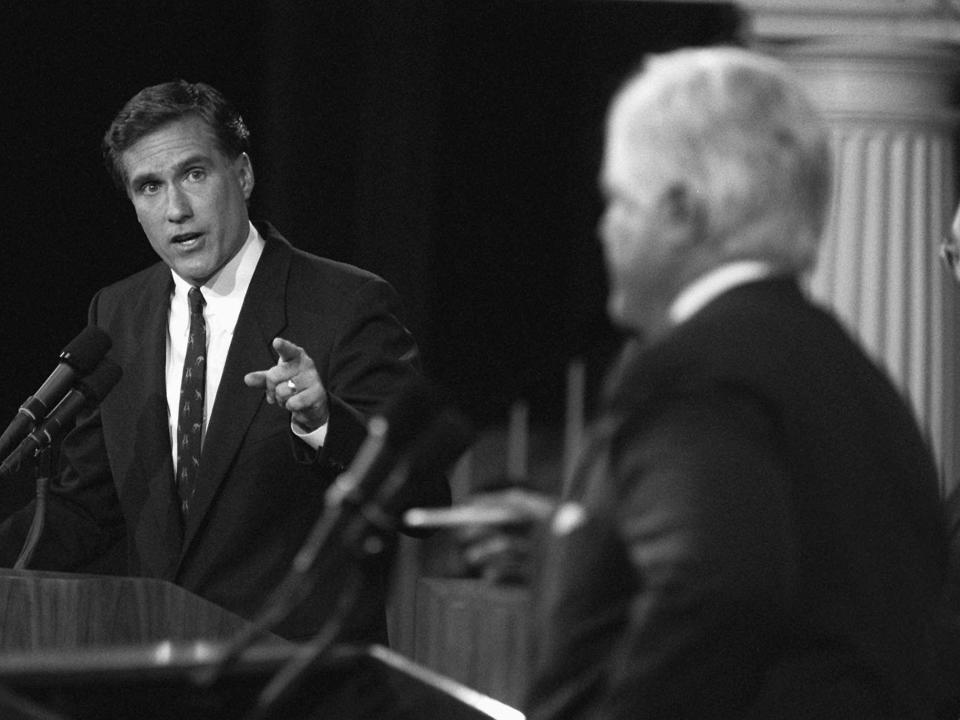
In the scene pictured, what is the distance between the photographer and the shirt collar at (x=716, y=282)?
60.6 inches

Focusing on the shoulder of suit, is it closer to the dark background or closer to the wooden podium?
the wooden podium

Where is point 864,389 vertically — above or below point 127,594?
above

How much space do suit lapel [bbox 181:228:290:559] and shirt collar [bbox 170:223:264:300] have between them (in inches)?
0.8

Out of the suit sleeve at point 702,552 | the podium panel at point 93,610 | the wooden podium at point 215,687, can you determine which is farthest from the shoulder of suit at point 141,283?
the suit sleeve at point 702,552

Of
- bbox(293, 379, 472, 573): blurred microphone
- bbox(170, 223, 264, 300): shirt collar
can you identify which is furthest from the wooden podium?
bbox(170, 223, 264, 300): shirt collar

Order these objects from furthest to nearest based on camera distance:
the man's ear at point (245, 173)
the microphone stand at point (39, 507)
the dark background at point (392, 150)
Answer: the dark background at point (392, 150) < the man's ear at point (245, 173) < the microphone stand at point (39, 507)

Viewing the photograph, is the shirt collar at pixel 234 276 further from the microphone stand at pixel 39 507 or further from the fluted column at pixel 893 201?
the fluted column at pixel 893 201

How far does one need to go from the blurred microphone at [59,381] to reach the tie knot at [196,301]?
7.9 inches

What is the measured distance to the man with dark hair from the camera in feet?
9.31

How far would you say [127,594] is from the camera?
8.06 ft

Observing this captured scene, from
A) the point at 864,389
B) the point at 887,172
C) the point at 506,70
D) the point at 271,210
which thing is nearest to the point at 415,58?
the point at 506,70

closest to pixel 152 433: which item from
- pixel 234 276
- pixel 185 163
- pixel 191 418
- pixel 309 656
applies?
pixel 191 418

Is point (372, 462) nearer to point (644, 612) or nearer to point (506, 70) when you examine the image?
point (644, 612)

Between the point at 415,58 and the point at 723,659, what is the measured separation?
4618 mm
